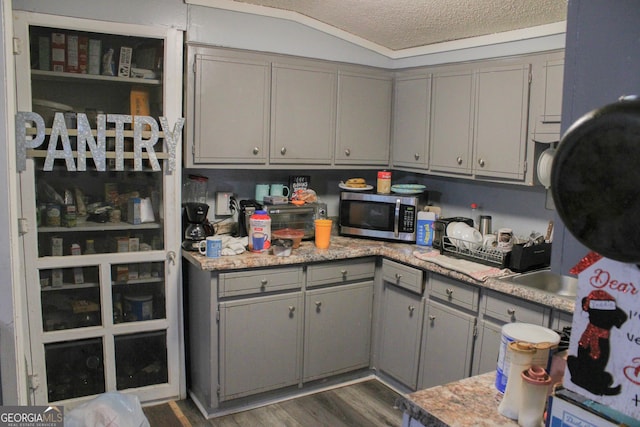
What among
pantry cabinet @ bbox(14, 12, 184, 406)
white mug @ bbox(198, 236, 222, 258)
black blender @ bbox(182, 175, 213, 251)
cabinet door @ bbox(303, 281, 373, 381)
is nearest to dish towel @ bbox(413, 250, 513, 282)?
cabinet door @ bbox(303, 281, 373, 381)

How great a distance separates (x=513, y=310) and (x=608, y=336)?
183cm

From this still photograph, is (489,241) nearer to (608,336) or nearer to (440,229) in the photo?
(440,229)

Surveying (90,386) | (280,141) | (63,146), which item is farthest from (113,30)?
(90,386)

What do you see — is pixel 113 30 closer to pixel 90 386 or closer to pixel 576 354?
pixel 90 386

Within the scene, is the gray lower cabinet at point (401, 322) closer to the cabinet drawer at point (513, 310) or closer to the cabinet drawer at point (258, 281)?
the cabinet drawer at point (513, 310)

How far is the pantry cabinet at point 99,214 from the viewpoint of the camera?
8.80ft

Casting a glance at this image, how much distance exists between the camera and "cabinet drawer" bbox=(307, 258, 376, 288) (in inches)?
125

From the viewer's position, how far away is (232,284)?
2.91m

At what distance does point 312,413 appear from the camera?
3074mm

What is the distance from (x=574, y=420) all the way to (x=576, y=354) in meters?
0.19

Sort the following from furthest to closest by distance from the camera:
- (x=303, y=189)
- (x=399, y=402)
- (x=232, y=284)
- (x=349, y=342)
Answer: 1. (x=303, y=189)
2. (x=349, y=342)
3. (x=232, y=284)
4. (x=399, y=402)

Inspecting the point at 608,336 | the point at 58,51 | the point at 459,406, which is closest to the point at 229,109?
the point at 58,51

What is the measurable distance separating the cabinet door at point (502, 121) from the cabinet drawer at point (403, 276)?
725 mm

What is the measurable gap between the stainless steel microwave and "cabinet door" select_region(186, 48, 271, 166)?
2.35ft
